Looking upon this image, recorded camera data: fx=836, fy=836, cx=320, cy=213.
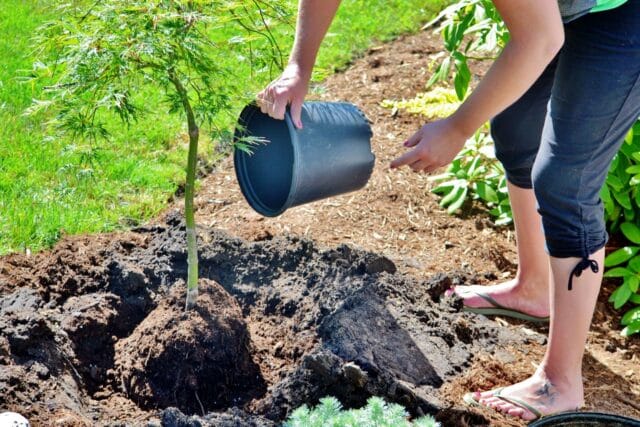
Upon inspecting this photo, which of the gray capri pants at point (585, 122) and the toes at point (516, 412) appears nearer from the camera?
the gray capri pants at point (585, 122)

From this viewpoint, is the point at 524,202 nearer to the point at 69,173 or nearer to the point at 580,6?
the point at 580,6

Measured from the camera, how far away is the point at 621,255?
150 inches

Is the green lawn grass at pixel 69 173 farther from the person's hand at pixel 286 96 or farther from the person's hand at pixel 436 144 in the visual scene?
the person's hand at pixel 436 144

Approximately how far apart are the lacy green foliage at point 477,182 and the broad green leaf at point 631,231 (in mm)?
600

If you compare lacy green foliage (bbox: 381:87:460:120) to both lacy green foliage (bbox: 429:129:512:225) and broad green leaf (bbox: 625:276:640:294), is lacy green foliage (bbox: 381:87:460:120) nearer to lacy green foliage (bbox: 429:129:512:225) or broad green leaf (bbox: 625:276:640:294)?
lacy green foliage (bbox: 429:129:512:225)

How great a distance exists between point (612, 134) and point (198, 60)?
135 cm

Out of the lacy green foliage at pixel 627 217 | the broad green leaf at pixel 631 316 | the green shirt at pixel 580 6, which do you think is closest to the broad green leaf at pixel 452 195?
the lacy green foliage at pixel 627 217

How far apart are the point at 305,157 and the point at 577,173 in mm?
881

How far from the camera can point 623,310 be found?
385cm

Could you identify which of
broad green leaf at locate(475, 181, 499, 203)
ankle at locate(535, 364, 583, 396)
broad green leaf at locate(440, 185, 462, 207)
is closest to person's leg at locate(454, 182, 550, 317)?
ankle at locate(535, 364, 583, 396)

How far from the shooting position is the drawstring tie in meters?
2.78

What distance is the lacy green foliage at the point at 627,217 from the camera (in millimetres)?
3695

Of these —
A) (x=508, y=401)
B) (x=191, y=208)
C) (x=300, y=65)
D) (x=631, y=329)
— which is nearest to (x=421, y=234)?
(x=631, y=329)

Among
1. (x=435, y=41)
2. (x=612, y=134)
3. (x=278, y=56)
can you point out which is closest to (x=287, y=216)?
(x=278, y=56)
